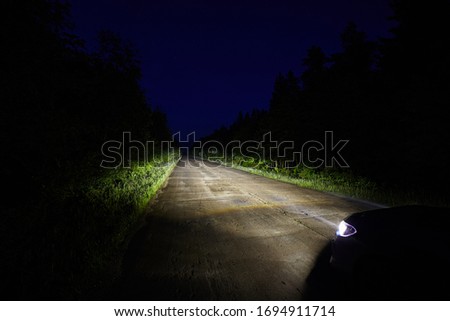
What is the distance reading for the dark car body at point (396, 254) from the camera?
253cm

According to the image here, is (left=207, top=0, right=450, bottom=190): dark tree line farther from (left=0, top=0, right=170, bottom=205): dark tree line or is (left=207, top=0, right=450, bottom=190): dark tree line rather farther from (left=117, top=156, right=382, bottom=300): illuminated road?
(left=0, top=0, right=170, bottom=205): dark tree line

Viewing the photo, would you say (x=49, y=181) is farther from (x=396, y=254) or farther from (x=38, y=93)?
(x=396, y=254)

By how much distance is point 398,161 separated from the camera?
1172cm

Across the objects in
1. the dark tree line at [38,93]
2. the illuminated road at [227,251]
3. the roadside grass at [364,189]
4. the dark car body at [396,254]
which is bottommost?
A: the illuminated road at [227,251]

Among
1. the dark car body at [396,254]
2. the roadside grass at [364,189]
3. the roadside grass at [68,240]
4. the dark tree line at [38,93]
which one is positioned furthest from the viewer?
the roadside grass at [364,189]

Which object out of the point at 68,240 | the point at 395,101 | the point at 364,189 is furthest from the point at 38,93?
the point at 395,101

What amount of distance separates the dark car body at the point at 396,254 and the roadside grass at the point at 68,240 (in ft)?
12.0

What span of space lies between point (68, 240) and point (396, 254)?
542 centimetres

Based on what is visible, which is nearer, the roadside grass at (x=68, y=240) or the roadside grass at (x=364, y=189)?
the roadside grass at (x=68, y=240)

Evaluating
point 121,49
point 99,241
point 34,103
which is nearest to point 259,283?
point 99,241

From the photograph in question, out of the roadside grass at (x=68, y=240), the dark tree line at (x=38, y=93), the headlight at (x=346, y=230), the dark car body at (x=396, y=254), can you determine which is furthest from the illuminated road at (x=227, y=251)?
the dark tree line at (x=38, y=93)

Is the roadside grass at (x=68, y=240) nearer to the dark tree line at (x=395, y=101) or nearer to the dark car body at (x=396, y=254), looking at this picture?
the dark car body at (x=396, y=254)

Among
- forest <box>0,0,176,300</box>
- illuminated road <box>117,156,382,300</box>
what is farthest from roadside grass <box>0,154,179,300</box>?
illuminated road <box>117,156,382,300</box>
